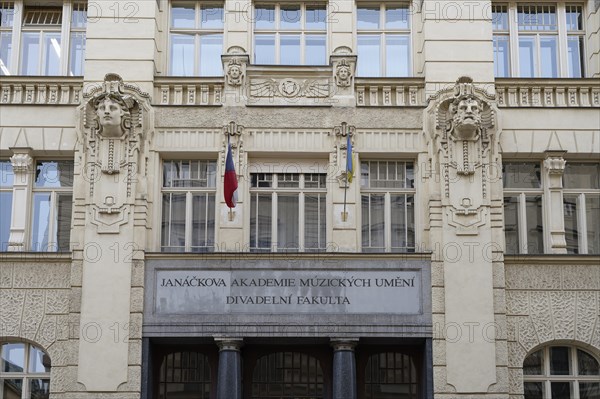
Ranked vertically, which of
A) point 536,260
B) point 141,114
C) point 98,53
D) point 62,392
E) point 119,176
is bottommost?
point 62,392

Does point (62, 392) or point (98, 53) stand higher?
point (98, 53)

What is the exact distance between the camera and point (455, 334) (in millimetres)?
20219

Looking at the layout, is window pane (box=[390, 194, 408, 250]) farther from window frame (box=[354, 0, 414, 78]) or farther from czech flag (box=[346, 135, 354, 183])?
window frame (box=[354, 0, 414, 78])

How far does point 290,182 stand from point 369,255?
251 centimetres

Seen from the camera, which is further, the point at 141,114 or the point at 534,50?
the point at 534,50

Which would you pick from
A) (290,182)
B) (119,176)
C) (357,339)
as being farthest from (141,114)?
(357,339)

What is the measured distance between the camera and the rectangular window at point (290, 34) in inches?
895

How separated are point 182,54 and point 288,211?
4.57 metres

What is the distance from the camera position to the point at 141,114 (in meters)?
21.3

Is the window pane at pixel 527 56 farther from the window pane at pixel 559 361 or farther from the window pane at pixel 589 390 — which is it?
the window pane at pixel 589 390

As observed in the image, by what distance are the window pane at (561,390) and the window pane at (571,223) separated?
289cm

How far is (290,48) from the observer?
74.9ft

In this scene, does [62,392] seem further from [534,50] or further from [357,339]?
[534,50]

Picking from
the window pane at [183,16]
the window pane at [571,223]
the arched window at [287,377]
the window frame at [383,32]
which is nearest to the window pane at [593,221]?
the window pane at [571,223]
